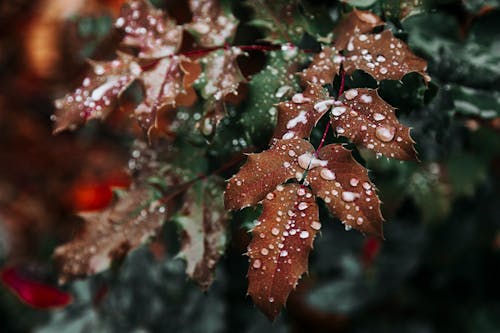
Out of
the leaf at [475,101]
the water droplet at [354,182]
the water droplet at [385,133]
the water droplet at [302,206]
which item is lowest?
the leaf at [475,101]

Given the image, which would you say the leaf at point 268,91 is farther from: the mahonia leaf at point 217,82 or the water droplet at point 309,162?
the water droplet at point 309,162

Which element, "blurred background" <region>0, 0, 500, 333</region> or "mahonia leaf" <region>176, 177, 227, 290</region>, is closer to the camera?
"mahonia leaf" <region>176, 177, 227, 290</region>

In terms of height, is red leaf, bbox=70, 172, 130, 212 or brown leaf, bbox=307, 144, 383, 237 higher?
brown leaf, bbox=307, 144, 383, 237

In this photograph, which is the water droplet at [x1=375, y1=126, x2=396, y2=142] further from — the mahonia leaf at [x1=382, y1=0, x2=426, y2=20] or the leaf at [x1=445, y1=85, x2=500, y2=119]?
the leaf at [x1=445, y1=85, x2=500, y2=119]

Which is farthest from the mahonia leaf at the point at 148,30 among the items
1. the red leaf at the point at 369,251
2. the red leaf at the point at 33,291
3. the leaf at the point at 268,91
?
the red leaf at the point at 369,251

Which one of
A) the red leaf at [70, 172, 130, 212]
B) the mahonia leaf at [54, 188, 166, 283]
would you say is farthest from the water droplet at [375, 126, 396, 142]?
the red leaf at [70, 172, 130, 212]
